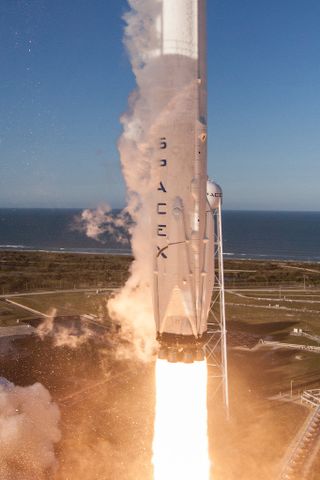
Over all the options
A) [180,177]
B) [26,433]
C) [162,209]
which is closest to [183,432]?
[26,433]

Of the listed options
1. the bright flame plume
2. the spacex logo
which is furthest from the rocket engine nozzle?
the spacex logo

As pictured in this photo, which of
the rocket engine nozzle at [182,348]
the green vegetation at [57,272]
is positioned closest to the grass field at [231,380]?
the green vegetation at [57,272]

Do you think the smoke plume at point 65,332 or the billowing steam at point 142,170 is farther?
the smoke plume at point 65,332

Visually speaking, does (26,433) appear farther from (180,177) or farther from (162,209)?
(180,177)

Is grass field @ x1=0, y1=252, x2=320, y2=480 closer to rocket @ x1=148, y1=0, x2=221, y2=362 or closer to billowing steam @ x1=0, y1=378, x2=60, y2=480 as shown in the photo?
billowing steam @ x1=0, y1=378, x2=60, y2=480

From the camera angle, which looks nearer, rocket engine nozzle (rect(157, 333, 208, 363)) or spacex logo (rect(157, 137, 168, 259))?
spacex logo (rect(157, 137, 168, 259))

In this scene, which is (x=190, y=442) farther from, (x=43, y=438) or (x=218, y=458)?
(x=43, y=438)

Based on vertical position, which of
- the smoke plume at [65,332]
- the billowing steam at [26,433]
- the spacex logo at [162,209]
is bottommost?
the billowing steam at [26,433]

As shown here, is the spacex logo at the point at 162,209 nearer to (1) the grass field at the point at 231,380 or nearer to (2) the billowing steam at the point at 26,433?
(1) the grass field at the point at 231,380
